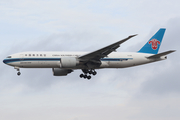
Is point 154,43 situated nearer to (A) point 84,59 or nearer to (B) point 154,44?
(B) point 154,44

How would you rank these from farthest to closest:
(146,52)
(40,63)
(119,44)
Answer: (146,52)
(40,63)
(119,44)

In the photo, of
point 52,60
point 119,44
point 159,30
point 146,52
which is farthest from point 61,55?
point 159,30

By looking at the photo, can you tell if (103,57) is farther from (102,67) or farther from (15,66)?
(15,66)

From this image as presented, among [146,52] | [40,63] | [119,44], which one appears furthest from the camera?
[146,52]

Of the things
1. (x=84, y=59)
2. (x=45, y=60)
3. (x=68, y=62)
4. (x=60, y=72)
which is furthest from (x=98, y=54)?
(x=60, y=72)

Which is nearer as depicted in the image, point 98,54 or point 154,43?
point 98,54

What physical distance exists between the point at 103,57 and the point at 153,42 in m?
9.91

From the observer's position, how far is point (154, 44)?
5003cm

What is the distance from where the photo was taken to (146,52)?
4931 cm

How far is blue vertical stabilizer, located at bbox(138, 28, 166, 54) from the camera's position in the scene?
49.6 meters

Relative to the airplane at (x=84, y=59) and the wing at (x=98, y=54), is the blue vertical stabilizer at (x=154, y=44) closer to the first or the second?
the airplane at (x=84, y=59)

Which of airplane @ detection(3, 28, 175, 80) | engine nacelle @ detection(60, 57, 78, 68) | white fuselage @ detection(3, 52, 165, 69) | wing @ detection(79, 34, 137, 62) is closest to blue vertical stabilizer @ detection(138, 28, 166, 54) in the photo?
airplane @ detection(3, 28, 175, 80)

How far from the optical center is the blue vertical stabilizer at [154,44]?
4959 centimetres

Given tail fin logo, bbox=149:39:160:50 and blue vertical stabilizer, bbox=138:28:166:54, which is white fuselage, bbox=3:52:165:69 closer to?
blue vertical stabilizer, bbox=138:28:166:54
